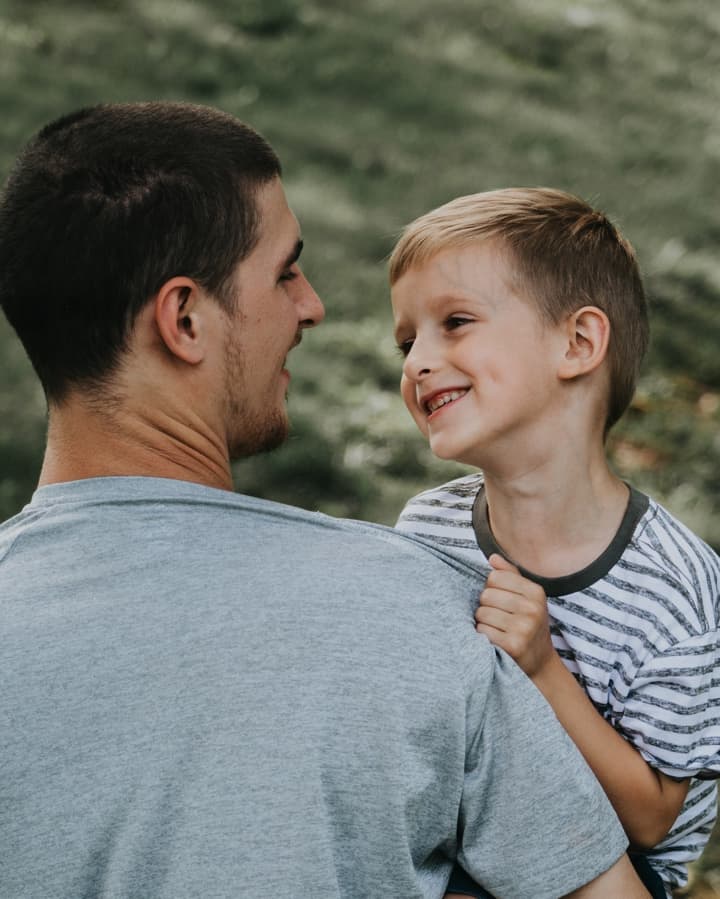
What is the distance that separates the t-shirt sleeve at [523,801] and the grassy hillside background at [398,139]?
272 centimetres

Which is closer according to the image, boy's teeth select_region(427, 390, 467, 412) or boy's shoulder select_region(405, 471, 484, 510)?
boy's teeth select_region(427, 390, 467, 412)

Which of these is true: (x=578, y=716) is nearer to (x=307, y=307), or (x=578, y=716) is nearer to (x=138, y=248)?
(x=307, y=307)

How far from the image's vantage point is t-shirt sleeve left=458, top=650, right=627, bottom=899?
1920mm

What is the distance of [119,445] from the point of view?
2.16 meters

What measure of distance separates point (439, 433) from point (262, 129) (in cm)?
470

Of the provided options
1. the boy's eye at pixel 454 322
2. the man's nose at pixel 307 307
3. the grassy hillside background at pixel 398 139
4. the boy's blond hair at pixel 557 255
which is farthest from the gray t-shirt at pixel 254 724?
the grassy hillside background at pixel 398 139

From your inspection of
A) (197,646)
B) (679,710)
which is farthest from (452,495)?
(197,646)

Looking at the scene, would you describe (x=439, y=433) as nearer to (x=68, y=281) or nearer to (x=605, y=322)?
(x=605, y=322)

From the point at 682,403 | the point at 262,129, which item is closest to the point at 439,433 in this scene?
the point at 682,403

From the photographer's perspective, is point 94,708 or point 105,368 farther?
point 105,368

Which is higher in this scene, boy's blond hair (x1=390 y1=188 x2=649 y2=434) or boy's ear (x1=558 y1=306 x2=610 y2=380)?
boy's blond hair (x1=390 y1=188 x2=649 y2=434)

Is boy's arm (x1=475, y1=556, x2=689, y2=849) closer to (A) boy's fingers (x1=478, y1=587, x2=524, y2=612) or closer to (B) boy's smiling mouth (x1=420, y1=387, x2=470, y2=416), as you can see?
(A) boy's fingers (x1=478, y1=587, x2=524, y2=612)

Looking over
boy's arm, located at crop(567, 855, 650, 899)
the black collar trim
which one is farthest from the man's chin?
boy's arm, located at crop(567, 855, 650, 899)

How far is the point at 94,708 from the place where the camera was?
5.87 feet
